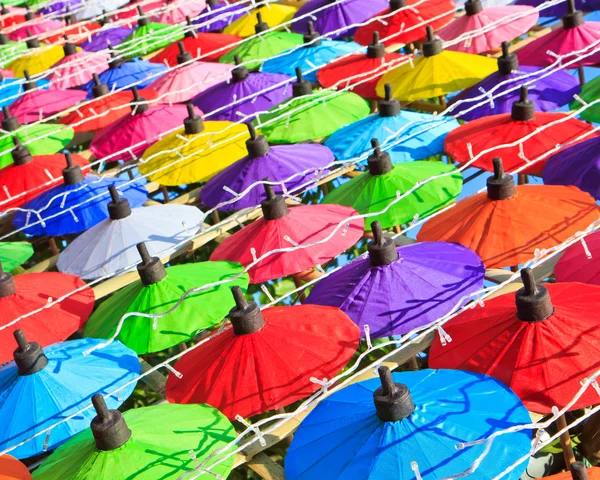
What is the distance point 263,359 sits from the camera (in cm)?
432

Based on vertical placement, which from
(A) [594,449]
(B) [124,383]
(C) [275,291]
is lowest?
(C) [275,291]

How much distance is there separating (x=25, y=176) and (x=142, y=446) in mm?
4659

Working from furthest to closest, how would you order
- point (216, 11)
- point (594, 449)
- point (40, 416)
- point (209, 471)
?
point (216, 11) → point (40, 416) → point (594, 449) → point (209, 471)

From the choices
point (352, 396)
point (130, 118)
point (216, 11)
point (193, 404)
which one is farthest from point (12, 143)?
point (352, 396)

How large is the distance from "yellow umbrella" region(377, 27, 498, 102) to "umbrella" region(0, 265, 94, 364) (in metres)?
3.27

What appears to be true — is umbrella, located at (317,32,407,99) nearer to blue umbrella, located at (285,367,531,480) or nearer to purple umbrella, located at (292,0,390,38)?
purple umbrella, located at (292,0,390,38)

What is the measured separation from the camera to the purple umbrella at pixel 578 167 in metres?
5.50

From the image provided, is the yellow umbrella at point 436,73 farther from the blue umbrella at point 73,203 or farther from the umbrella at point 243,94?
the blue umbrella at point 73,203

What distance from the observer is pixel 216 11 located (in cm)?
1191

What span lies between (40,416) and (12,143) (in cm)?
499

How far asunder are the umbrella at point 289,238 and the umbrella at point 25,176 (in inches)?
105

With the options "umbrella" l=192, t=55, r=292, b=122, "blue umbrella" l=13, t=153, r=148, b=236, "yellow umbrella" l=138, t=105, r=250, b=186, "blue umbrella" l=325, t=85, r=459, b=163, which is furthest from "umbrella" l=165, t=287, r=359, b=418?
"umbrella" l=192, t=55, r=292, b=122

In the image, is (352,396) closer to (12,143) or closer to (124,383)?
(124,383)

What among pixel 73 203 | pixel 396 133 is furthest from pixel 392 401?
pixel 73 203
